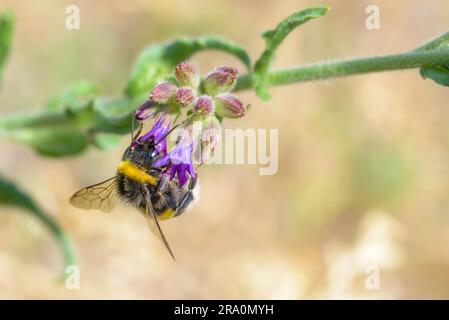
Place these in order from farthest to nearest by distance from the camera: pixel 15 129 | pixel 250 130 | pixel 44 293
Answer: pixel 250 130, pixel 44 293, pixel 15 129

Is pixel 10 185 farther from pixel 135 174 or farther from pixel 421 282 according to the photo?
pixel 421 282

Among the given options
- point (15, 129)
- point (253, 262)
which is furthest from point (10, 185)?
point (253, 262)

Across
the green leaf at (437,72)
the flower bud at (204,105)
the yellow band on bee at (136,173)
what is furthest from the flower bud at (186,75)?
the green leaf at (437,72)

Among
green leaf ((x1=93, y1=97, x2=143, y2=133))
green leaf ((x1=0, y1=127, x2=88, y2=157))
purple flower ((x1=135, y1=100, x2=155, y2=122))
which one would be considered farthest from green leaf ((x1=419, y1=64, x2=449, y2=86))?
green leaf ((x1=0, y1=127, x2=88, y2=157))

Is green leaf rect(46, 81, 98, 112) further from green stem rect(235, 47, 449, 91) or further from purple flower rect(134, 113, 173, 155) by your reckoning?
purple flower rect(134, 113, 173, 155)

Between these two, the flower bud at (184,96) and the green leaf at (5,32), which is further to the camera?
the green leaf at (5,32)

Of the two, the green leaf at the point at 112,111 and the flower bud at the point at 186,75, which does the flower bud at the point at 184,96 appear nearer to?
the flower bud at the point at 186,75
